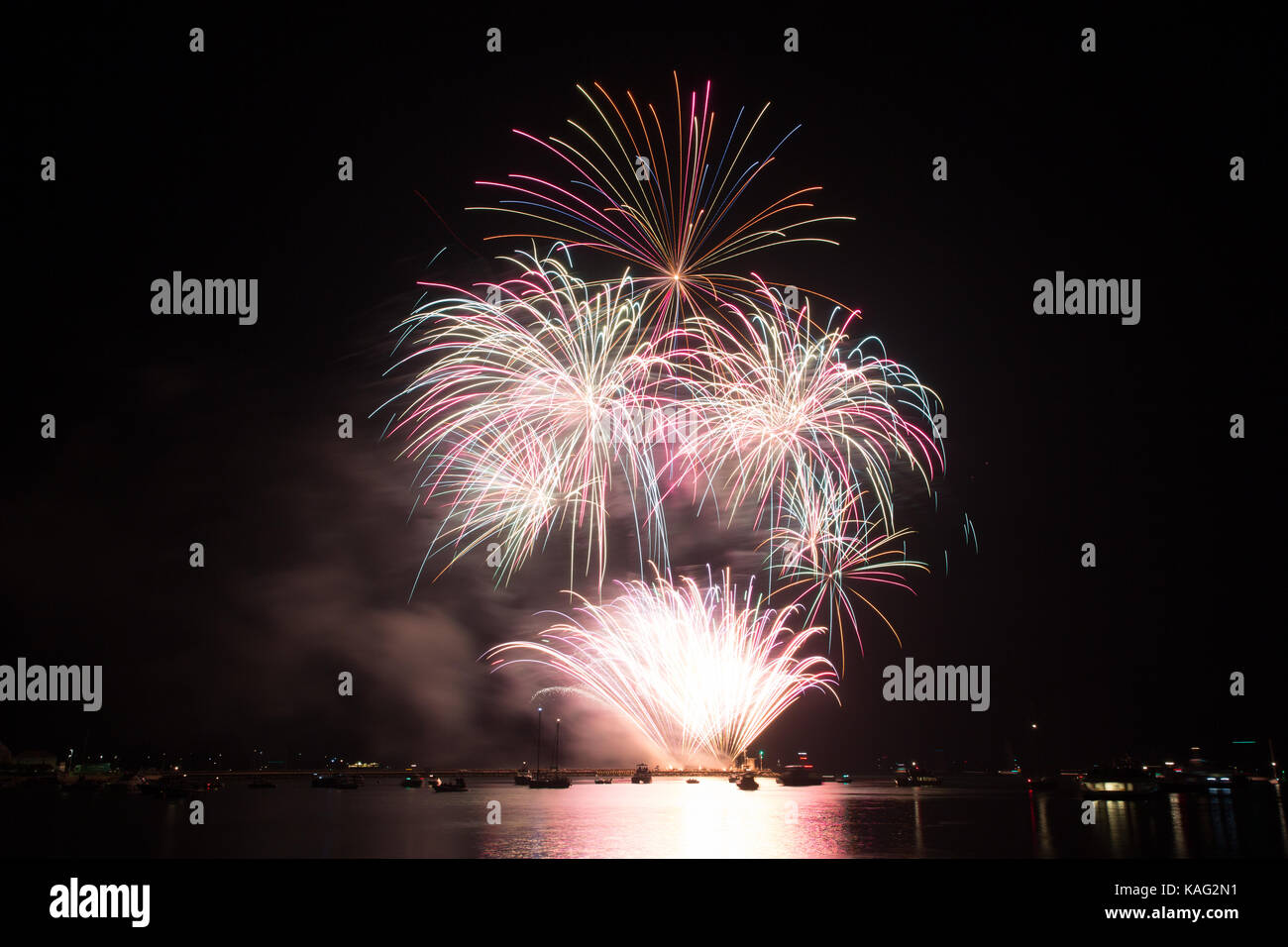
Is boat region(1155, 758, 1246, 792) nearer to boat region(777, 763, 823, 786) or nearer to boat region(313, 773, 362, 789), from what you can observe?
boat region(777, 763, 823, 786)

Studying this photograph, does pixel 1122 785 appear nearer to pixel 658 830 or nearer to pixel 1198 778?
→ pixel 1198 778

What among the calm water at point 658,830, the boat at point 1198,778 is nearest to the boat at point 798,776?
the boat at point 1198,778

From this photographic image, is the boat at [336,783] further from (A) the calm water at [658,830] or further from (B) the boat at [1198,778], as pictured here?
(B) the boat at [1198,778]

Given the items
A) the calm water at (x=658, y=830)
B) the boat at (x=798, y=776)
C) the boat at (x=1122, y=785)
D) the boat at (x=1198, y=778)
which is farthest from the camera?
Result: the boat at (x=798, y=776)
